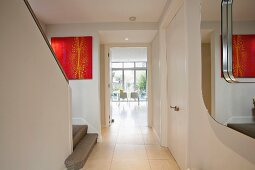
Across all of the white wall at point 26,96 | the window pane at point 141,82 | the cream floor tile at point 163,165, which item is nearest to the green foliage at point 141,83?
the window pane at point 141,82

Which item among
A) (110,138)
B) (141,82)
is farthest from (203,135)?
(141,82)

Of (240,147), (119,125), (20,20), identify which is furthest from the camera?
(119,125)

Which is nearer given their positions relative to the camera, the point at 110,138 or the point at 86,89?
the point at 86,89

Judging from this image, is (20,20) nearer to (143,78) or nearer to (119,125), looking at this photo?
(119,125)

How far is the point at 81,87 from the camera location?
3.54 metres

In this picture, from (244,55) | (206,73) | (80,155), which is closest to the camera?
(244,55)

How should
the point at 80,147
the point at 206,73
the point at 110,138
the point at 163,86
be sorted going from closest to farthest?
the point at 206,73, the point at 80,147, the point at 163,86, the point at 110,138

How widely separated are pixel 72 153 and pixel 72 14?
7.59 feet

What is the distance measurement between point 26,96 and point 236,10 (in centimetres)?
157

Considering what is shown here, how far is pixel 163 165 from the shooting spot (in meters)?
2.47

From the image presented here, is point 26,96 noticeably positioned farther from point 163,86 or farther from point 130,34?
point 130,34

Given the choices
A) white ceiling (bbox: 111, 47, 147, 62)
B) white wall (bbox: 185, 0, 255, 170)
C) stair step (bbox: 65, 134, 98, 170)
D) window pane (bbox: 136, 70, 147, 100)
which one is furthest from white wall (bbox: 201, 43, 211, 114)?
window pane (bbox: 136, 70, 147, 100)

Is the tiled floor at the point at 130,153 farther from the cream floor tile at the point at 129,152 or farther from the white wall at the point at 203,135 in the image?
the white wall at the point at 203,135

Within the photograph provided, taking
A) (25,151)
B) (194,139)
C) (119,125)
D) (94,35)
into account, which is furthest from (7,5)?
(119,125)
